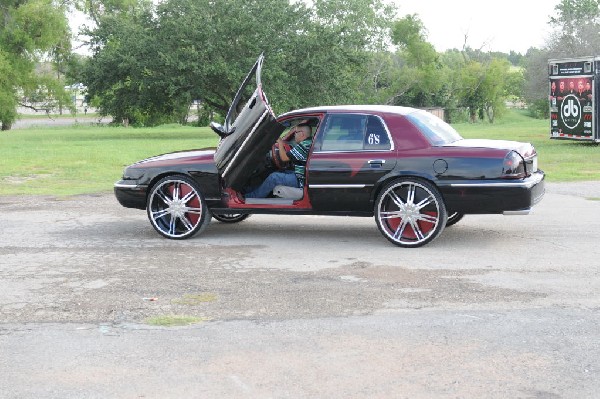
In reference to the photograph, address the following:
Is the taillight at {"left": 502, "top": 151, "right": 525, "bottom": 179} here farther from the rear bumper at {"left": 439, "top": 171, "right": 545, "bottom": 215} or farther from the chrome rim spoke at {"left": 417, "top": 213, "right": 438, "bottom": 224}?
the chrome rim spoke at {"left": 417, "top": 213, "right": 438, "bottom": 224}

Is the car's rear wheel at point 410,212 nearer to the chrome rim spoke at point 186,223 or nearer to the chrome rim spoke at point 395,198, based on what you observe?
the chrome rim spoke at point 395,198

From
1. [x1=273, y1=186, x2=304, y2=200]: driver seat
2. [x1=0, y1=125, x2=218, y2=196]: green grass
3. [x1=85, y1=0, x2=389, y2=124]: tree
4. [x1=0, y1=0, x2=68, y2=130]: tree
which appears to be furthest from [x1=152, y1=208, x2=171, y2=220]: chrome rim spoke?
[x1=0, y1=0, x2=68, y2=130]: tree

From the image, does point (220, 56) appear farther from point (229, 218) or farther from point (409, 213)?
point (409, 213)

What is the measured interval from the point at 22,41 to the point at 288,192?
53563 millimetres

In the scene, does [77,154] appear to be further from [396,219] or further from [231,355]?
[231,355]

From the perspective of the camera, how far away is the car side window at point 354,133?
33.0 feet

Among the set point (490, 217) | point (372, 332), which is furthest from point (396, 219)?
point (372, 332)

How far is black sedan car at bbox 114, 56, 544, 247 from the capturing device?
965 cm

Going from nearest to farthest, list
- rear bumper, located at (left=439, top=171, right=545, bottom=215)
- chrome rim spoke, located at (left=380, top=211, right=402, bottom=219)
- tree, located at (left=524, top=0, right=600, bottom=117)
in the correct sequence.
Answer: rear bumper, located at (left=439, top=171, right=545, bottom=215)
chrome rim spoke, located at (left=380, top=211, right=402, bottom=219)
tree, located at (left=524, top=0, right=600, bottom=117)

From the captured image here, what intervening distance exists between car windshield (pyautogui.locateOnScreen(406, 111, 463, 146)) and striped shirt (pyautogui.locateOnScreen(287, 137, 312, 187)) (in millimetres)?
1216

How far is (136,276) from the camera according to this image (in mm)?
8453

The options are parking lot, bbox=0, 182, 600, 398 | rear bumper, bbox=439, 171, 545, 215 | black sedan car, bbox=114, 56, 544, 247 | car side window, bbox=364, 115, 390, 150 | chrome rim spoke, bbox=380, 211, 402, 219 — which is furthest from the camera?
car side window, bbox=364, 115, 390, 150

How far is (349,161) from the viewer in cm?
1002

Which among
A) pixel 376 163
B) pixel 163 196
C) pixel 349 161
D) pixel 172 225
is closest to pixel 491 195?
pixel 376 163
